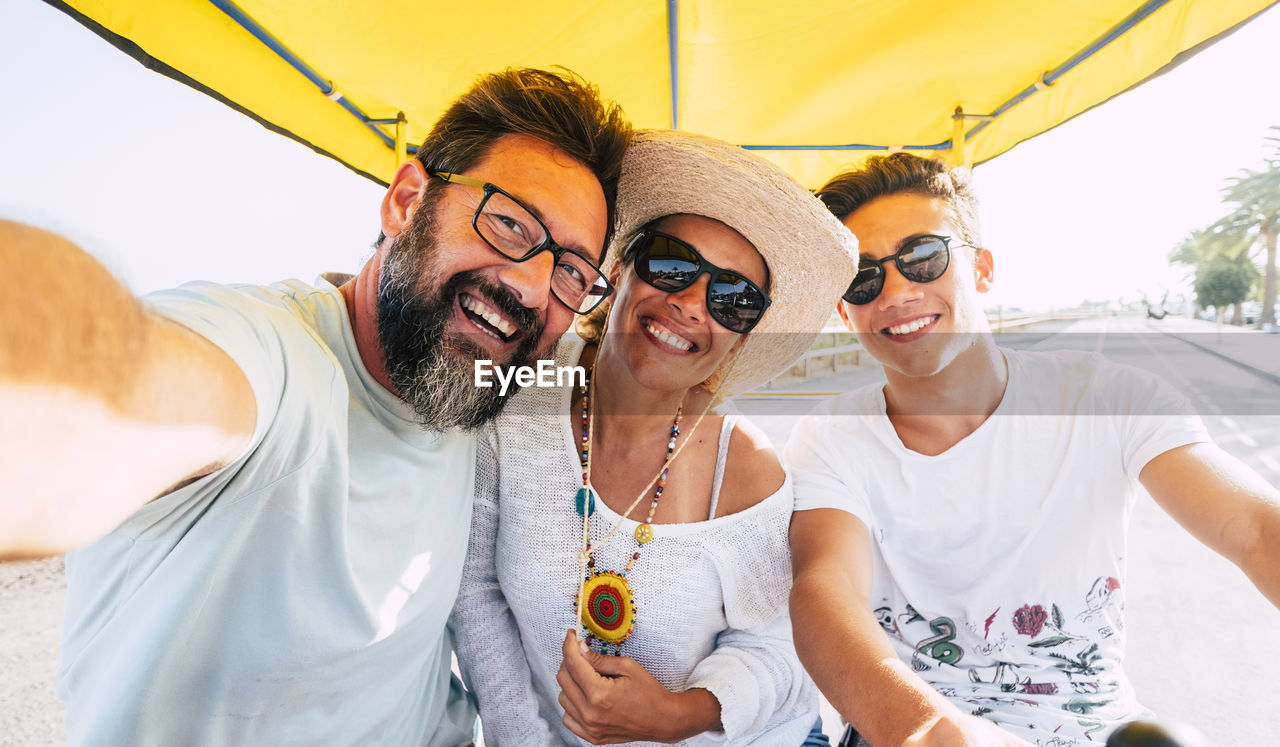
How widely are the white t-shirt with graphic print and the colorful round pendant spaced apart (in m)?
0.54

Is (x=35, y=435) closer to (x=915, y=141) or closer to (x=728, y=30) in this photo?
(x=728, y=30)

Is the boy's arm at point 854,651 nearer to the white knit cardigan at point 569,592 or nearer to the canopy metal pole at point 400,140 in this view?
the white knit cardigan at point 569,592

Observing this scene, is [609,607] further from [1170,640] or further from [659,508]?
[1170,640]

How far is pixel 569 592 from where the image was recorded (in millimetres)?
1429

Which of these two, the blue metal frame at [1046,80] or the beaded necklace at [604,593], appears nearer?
the beaded necklace at [604,593]

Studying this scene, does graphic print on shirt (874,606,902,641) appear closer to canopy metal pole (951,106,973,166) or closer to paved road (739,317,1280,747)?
paved road (739,317,1280,747)

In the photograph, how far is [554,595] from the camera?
4.69 feet

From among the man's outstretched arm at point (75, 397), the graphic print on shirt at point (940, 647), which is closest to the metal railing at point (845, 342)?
the graphic print on shirt at point (940, 647)

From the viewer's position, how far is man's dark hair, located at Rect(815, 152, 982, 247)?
5.80 feet

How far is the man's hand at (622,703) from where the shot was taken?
Answer: 1.28 m

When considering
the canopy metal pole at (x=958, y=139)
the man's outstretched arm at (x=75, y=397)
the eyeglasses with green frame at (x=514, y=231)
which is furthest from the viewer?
the canopy metal pole at (x=958, y=139)

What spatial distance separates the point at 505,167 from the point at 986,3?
165cm

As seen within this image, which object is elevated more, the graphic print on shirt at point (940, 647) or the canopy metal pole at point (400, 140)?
the canopy metal pole at point (400, 140)

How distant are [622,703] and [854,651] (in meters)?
0.54
